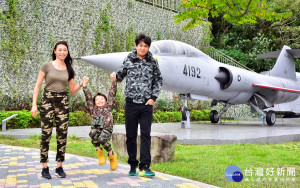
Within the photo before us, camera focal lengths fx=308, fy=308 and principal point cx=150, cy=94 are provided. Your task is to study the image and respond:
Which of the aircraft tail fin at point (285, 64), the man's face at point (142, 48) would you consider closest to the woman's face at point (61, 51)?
the man's face at point (142, 48)

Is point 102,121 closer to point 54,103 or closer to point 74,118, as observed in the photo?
point 54,103

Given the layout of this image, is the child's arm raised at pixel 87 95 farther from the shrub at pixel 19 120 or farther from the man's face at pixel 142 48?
the shrub at pixel 19 120

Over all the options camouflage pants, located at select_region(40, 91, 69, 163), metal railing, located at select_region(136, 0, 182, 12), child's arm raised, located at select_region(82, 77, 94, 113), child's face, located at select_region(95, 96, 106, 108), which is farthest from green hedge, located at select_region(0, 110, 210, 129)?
metal railing, located at select_region(136, 0, 182, 12)

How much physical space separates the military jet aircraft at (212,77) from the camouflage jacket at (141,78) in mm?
3745

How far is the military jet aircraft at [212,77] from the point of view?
9.50m

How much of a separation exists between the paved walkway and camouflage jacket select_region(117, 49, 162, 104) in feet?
3.53

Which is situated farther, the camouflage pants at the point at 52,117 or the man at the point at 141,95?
the man at the point at 141,95

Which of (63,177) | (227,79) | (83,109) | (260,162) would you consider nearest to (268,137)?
(260,162)

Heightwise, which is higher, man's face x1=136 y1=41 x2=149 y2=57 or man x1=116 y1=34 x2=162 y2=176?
man's face x1=136 y1=41 x2=149 y2=57

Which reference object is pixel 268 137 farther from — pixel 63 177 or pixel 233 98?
pixel 63 177

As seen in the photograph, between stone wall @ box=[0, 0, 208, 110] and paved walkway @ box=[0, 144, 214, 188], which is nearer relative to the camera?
paved walkway @ box=[0, 144, 214, 188]

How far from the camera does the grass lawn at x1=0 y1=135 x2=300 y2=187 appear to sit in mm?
4117

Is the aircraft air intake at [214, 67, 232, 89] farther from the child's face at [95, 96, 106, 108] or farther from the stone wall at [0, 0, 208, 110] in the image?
the child's face at [95, 96, 106, 108]

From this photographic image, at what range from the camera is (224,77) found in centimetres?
1203
